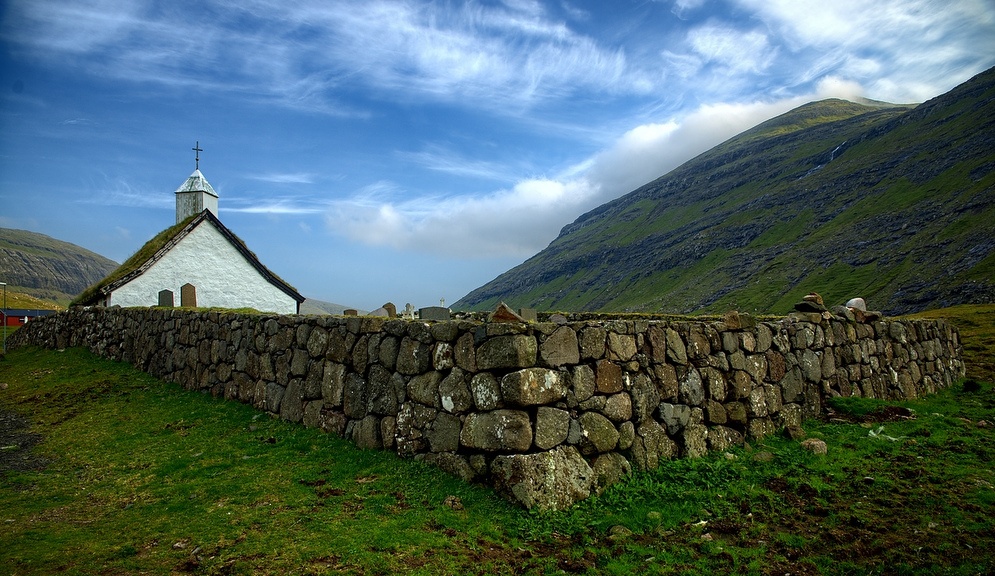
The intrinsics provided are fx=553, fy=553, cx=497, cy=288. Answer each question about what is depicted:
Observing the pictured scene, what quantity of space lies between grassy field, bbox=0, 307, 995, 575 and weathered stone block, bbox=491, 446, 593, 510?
0.70 feet

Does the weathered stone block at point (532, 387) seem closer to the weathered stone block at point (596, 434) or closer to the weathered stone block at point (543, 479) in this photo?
the weathered stone block at point (596, 434)

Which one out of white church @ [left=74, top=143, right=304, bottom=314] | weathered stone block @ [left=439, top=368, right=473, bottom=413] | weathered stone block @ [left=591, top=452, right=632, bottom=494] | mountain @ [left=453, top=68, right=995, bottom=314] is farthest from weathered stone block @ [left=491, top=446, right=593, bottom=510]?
mountain @ [left=453, top=68, right=995, bottom=314]

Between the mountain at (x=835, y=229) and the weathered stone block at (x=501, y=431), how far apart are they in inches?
3428

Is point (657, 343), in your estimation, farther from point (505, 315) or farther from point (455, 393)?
point (455, 393)

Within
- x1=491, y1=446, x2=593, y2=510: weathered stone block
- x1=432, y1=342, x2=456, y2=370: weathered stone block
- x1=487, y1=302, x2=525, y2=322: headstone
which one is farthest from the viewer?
x1=487, y1=302, x2=525, y2=322: headstone

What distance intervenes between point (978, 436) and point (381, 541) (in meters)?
12.1

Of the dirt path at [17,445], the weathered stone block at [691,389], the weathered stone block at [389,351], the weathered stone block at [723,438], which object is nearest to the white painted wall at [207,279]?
the dirt path at [17,445]

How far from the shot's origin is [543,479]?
7.81 m

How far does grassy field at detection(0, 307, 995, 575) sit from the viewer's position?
6352mm

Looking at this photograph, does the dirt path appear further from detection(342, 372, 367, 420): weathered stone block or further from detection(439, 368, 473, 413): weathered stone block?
detection(439, 368, 473, 413): weathered stone block

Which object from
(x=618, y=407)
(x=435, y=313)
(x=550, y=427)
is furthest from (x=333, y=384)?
(x=618, y=407)

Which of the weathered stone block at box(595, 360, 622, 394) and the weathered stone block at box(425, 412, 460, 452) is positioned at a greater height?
the weathered stone block at box(595, 360, 622, 394)

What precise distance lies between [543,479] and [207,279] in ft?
86.5

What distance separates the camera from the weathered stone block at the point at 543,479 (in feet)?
25.3
